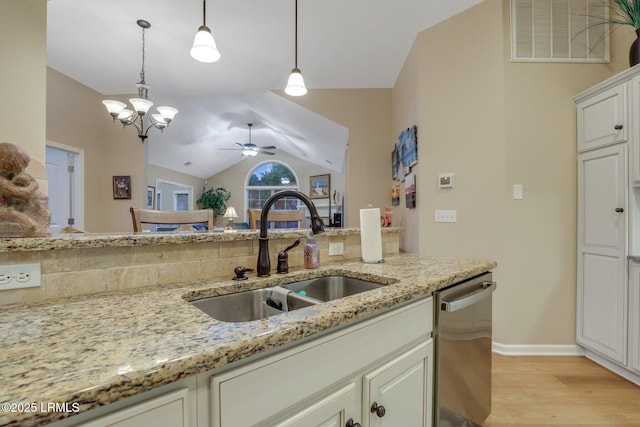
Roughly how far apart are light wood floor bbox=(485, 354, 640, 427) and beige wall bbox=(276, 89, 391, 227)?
246 cm

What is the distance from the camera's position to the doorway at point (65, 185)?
3838 mm

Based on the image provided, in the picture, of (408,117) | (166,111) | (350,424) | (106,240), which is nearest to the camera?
(350,424)

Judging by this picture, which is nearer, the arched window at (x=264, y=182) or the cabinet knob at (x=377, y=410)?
the cabinet knob at (x=377, y=410)

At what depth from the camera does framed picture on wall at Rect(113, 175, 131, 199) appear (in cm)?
459

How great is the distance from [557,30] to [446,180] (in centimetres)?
145

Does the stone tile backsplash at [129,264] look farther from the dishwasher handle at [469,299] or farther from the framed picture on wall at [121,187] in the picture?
the framed picture on wall at [121,187]

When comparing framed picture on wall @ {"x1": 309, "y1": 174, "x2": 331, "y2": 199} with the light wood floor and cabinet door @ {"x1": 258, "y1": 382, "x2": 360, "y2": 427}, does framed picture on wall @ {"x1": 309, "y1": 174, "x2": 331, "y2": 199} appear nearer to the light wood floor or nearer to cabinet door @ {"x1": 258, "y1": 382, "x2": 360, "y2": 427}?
the light wood floor

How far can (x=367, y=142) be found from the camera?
419 cm

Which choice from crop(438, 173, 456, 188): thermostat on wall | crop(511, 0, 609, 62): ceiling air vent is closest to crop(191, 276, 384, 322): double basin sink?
crop(438, 173, 456, 188): thermostat on wall

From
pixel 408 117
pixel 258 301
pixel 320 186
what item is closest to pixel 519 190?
pixel 408 117

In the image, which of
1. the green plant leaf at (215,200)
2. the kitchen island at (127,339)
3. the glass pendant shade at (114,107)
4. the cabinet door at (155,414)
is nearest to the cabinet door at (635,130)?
the kitchen island at (127,339)

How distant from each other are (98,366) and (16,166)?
75 cm

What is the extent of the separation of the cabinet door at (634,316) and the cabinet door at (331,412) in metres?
2.16

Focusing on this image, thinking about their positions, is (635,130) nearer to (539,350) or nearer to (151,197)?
(539,350)
